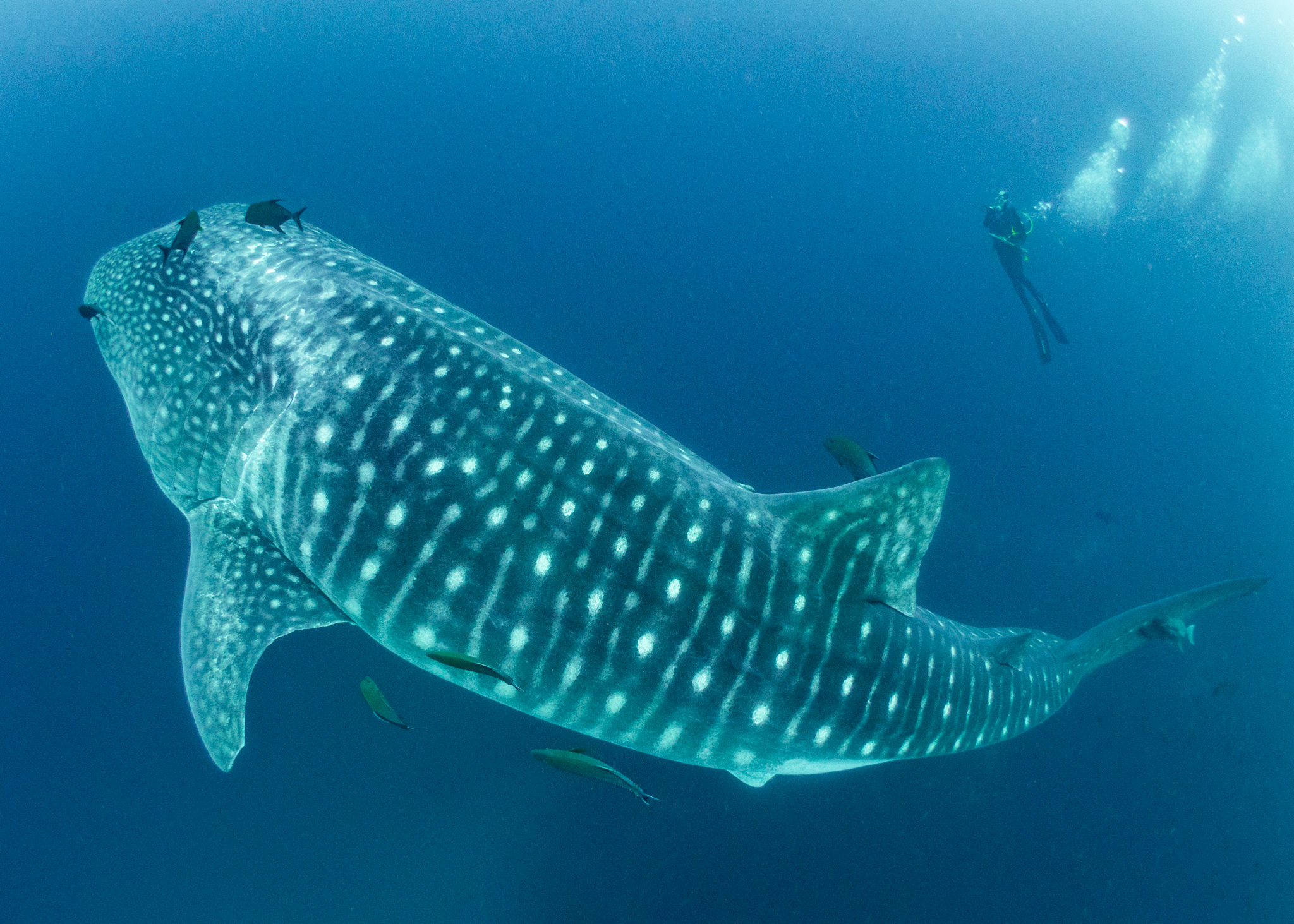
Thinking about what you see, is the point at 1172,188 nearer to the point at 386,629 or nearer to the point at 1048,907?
the point at 1048,907

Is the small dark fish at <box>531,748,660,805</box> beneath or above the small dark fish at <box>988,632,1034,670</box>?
beneath

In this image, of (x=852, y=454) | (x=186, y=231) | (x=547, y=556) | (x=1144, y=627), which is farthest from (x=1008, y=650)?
(x=186, y=231)

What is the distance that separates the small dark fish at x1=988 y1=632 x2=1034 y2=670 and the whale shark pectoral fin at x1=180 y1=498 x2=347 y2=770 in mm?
2986

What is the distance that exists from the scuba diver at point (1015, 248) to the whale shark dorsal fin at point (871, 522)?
6.70m

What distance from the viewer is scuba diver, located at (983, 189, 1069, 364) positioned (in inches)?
293

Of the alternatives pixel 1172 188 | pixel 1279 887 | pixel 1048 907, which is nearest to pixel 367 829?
pixel 1048 907

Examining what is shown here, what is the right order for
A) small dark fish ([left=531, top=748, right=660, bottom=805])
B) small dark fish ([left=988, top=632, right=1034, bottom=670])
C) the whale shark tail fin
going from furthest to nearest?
1. the whale shark tail fin
2. small dark fish ([left=988, top=632, right=1034, bottom=670])
3. small dark fish ([left=531, top=748, right=660, bottom=805])

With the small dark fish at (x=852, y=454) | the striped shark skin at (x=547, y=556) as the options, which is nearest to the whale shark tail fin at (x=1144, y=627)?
the striped shark skin at (x=547, y=556)

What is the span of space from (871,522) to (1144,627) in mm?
2703

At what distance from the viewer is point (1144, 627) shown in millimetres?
3592

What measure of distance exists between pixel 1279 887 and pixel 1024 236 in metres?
Answer: 7.69

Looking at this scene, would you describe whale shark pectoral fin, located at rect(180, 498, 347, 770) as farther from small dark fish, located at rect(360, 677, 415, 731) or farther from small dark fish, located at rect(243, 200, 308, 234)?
small dark fish, located at rect(243, 200, 308, 234)

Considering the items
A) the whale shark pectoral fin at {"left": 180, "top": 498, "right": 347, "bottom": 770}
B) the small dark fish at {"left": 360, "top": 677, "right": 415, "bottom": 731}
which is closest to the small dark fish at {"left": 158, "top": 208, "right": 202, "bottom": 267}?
the whale shark pectoral fin at {"left": 180, "top": 498, "right": 347, "bottom": 770}

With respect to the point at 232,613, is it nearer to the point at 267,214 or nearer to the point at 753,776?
the point at 267,214
